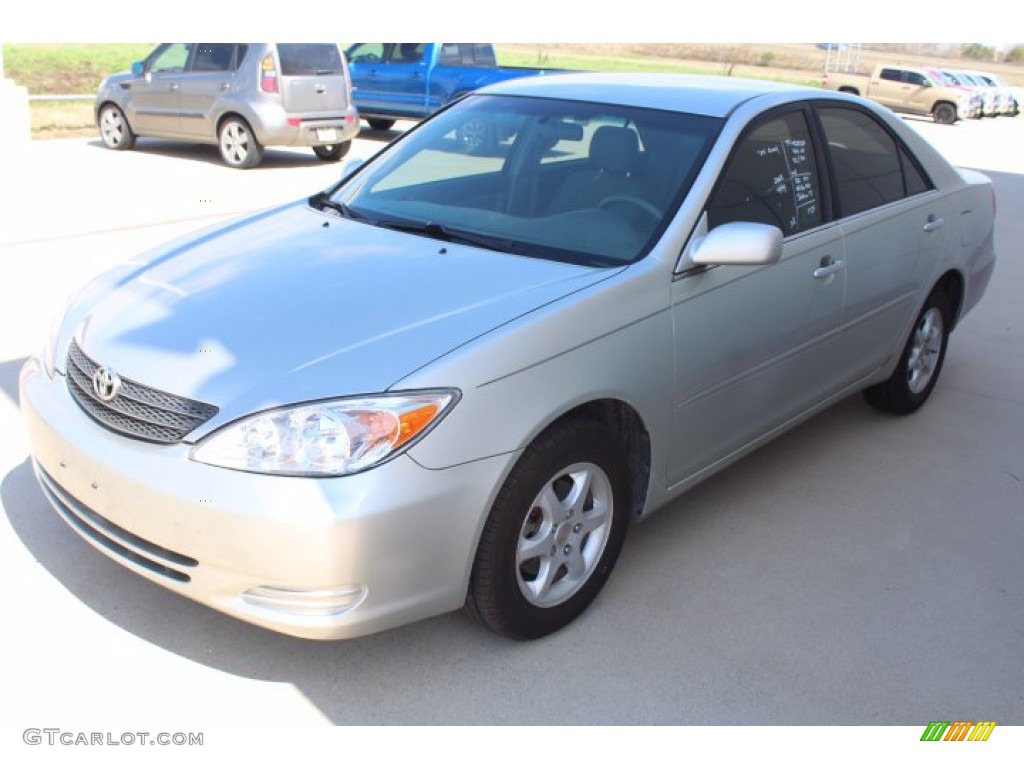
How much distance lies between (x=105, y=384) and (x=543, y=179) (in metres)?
1.78

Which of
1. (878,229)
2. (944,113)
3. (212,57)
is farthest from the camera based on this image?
(944,113)

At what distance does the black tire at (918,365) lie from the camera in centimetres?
517

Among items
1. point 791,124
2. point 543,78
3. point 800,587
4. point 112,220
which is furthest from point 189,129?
point 800,587

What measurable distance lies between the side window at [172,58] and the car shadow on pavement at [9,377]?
8.97 m

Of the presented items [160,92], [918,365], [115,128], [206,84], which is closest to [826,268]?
[918,365]

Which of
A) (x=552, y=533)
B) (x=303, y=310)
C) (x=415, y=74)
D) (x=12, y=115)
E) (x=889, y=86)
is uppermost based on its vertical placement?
(x=303, y=310)

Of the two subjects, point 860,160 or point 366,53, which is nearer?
point 860,160

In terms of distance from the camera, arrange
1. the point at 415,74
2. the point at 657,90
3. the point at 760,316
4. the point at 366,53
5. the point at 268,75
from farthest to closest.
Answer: the point at 366,53
the point at 415,74
the point at 268,75
the point at 657,90
the point at 760,316

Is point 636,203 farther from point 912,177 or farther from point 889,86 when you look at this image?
point 889,86

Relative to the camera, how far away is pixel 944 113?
30.6 meters

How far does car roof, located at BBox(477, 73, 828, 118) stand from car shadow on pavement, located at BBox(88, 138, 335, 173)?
9.08 meters

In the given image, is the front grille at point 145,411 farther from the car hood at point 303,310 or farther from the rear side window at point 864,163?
the rear side window at point 864,163

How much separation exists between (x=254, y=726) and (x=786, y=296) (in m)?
2.43

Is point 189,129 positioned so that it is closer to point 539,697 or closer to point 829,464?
point 829,464
